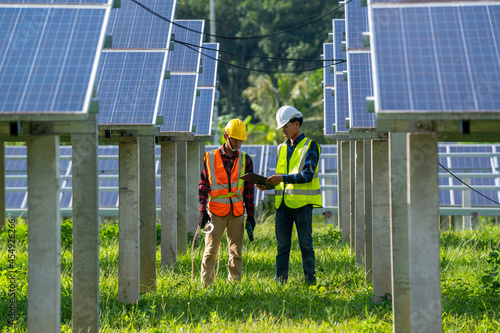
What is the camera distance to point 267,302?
317 inches

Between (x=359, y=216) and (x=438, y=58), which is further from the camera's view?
(x=359, y=216)

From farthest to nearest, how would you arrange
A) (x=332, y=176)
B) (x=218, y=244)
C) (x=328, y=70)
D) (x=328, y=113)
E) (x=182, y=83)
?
(x=332, y=176), (x=328, y=70), (x=328, y=113), (x=182, y=83), (x=218, y=244)

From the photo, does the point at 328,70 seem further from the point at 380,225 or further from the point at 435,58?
the point at 435,58

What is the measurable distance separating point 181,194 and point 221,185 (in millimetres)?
3618

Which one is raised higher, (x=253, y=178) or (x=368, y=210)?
(x=253, y=178)

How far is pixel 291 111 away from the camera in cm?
896

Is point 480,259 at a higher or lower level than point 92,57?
lower

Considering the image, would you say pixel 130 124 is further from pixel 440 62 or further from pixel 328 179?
pixel 328 179

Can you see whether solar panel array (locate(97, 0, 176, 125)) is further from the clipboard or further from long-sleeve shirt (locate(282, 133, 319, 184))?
long-sleeve shirt (locate(282, 133, 319, 184))

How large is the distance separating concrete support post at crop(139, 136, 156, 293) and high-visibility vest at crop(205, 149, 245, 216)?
0.69 meters

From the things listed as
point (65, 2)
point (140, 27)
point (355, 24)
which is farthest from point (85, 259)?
point (355, 24)

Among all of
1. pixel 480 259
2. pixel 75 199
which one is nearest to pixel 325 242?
pixel 480 259

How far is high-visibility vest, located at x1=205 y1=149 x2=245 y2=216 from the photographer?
895 centimetres

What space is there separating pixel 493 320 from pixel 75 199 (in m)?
4.00
